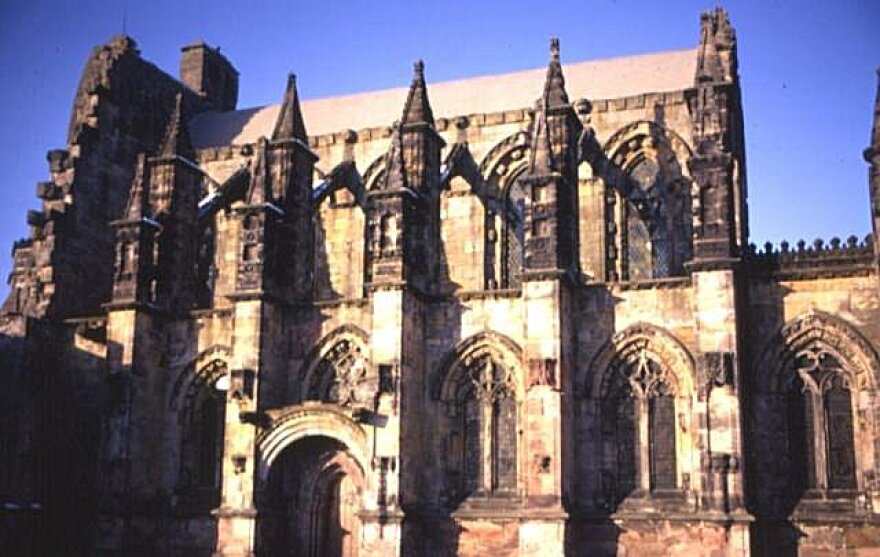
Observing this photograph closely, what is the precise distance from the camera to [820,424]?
89.4 ft

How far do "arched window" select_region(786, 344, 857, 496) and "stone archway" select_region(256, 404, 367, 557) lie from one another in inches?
424

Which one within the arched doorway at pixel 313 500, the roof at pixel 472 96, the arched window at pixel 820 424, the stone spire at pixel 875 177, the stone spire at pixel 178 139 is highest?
the roof at pixel 472 96

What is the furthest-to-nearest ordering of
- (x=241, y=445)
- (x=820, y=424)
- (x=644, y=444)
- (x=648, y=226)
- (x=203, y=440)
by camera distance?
(x=648, y=226) → (x=203, y=440) → (x=241, y=445) → (x=644, y=444) → (x=820, y=424)

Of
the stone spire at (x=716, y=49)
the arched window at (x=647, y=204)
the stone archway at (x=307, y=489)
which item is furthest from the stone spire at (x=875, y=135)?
the stone archway at (x=307, y=489)

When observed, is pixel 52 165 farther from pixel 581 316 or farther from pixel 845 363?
pixel 845 363

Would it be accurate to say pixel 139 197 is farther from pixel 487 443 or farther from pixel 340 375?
pixel 487 443

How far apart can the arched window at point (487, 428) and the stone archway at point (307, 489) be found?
9.48 feet

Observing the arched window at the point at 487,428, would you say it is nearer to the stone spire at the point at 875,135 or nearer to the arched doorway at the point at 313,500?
the arched doorway at the point at 313,500

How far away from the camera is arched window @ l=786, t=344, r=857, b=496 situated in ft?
88.5

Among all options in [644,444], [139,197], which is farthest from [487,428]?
[139,197]

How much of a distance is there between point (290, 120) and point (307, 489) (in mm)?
10489

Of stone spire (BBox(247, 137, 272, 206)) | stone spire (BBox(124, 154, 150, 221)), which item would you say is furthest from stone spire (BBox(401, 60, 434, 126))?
stone spire (BBox(124, 154, 150, 221))

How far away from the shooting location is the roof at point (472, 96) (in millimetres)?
37125

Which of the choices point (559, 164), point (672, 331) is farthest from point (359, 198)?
point (672, 331)
